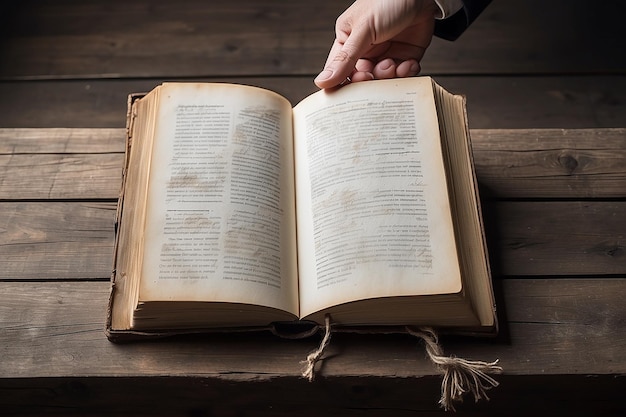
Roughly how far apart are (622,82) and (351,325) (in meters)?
1.02

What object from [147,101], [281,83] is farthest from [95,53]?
[147,101]

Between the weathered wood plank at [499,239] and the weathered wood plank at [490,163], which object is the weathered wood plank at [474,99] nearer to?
the weathered wood plank at [490,163]

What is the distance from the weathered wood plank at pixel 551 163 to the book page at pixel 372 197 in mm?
177

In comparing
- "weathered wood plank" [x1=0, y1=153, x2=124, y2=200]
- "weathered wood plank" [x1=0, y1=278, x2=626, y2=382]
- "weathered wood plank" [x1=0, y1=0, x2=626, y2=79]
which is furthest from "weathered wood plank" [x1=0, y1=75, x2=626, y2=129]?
"weathered wood plank" [x1=0, y1=278, x2=626, y2=382]

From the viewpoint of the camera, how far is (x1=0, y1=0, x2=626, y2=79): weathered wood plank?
1.53m

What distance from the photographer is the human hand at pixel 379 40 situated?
3.34 ft

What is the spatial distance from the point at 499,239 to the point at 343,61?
34cm

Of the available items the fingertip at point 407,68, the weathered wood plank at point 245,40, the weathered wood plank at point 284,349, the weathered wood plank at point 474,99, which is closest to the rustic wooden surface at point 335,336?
the weathered wood plank at point 284,349

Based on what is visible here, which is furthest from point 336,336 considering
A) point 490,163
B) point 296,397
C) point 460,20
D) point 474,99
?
point 474,99

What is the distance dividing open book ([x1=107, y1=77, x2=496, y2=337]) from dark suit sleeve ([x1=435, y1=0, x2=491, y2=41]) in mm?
243

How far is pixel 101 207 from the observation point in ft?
3.28

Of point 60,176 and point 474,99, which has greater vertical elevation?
point 474,99

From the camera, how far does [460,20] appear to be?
1.18m

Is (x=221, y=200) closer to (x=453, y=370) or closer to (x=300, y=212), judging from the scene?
(x=300, y=212)
